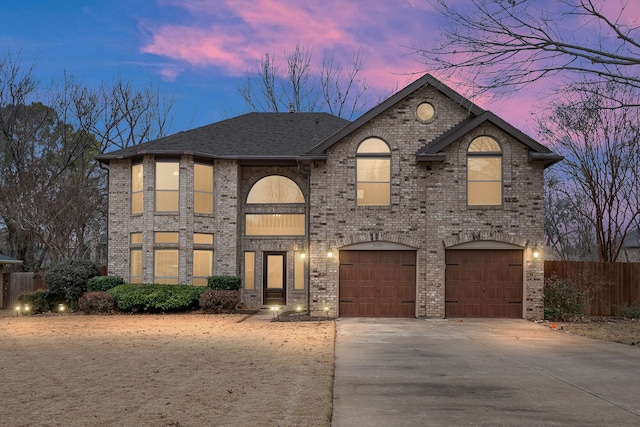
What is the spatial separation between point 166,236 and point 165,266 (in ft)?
3.66

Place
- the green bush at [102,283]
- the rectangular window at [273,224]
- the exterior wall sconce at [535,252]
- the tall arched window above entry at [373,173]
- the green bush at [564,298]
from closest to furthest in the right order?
the exterior wall sconce at [535,252] < the tall arched window above entry at [373,173] < the green bush at [564,298] < the green bush at [102,283] < the rectangular window at [273,224]

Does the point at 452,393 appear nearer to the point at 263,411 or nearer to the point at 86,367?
the point at 263,411

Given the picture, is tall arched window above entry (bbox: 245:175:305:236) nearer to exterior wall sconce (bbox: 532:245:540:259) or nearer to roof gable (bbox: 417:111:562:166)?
roof gable (bbox: 417:111:562:166)

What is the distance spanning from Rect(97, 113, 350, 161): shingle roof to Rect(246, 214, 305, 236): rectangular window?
2.58 meters

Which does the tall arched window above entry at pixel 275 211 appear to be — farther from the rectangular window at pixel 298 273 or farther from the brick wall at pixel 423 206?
the brick wall at pixel 423 206

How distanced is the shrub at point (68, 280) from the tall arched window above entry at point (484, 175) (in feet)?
46.9

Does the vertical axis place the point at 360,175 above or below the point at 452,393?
above

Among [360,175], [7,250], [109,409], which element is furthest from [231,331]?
[7,250]

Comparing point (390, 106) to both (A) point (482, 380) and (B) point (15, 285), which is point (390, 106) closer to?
(A) point (482, 380)

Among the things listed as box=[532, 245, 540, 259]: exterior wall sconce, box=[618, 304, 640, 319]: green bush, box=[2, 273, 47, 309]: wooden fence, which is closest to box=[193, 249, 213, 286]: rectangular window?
box=[2, 273, 47, 309]: wooden fence

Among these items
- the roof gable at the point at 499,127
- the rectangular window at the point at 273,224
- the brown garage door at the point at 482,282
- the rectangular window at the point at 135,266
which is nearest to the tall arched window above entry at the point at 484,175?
the roof gable at the point at 499,127

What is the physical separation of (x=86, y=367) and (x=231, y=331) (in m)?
5.90

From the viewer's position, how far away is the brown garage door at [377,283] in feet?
66.5

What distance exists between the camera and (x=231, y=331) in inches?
643
